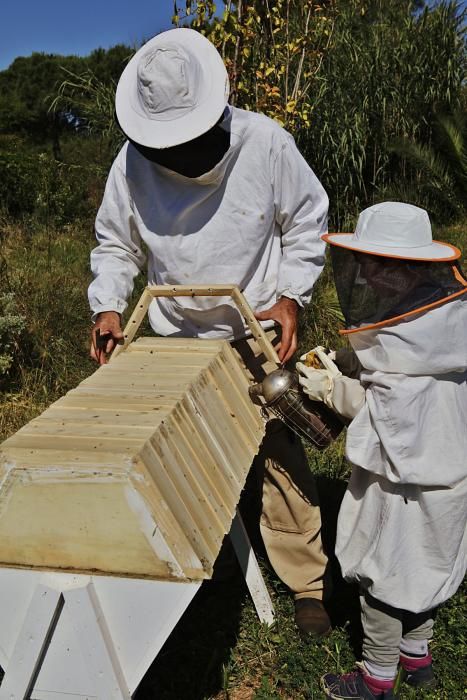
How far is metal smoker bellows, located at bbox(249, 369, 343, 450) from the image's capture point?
2.23 metres

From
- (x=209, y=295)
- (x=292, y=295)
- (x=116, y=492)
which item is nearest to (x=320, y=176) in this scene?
(x=292, y=295)

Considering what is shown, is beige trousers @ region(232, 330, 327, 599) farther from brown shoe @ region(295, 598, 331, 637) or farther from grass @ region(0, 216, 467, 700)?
grass @ region(0, 216, 467, 700)

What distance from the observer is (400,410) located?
2.13 meters

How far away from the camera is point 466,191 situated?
849 centimetres

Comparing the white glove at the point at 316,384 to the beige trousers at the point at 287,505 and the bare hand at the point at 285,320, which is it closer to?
the bare hand at the point at 285,320

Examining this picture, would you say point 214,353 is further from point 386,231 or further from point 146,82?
point 146,82

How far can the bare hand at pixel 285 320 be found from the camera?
2.56 metres

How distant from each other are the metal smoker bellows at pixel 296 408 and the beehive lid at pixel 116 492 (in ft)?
1.19

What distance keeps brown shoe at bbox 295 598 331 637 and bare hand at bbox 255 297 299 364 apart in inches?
45.8

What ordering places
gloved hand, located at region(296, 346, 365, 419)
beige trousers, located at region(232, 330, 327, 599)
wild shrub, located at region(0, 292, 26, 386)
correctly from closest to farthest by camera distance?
gloved hand, located at region(296, 346, 365, 419), beige trousers, located at region(232, 330, 327, 599), wild shrub, located at region(0, 292, 26, 386)

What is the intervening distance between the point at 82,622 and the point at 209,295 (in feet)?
3.98

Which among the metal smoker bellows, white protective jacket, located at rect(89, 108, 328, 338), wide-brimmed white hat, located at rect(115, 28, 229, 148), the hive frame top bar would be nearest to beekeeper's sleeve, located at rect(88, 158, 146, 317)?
white protective jacket, located at rect(89, 108, 328, 338)

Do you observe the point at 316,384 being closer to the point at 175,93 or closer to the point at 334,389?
the point at 334,389

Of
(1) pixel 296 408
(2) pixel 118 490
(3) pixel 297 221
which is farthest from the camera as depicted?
(3) pixel 297 221
